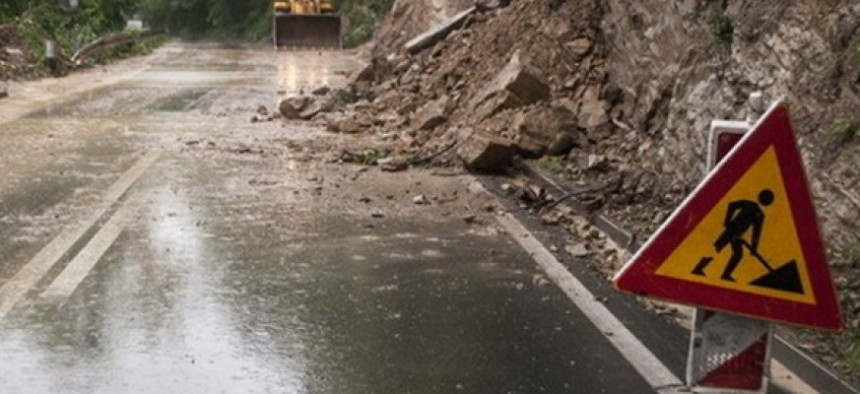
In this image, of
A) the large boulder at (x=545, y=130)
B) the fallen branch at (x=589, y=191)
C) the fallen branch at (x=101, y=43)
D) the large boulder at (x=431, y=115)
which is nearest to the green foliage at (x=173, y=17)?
the fallen branch at (x=101, y=43)

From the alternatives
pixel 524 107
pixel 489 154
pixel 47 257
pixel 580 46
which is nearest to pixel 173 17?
pixel 580 46

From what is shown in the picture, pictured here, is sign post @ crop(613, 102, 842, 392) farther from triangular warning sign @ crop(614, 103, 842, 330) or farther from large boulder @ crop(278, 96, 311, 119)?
large boulder @ crop(278, 96, 311, 119)

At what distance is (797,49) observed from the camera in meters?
7.07

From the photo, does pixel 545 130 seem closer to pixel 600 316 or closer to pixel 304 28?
pixel 600 316

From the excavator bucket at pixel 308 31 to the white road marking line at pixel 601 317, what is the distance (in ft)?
111

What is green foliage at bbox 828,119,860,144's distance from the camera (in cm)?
605

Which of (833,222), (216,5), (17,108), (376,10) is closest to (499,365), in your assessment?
(833,222)

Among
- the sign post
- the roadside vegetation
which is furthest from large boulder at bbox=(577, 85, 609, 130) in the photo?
the roadside vegetation

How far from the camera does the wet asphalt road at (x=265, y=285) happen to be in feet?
16.0

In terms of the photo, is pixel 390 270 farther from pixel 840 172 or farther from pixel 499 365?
pixel 840 172

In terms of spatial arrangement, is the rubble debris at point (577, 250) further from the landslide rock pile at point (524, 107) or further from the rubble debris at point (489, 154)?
the rubble debris at point (489, 154)

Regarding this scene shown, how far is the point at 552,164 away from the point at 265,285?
4835 millimetres

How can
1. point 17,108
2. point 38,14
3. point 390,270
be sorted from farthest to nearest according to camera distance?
point 38,14 → point 17,108 → point 390,270

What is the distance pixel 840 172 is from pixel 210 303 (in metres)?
3.88
